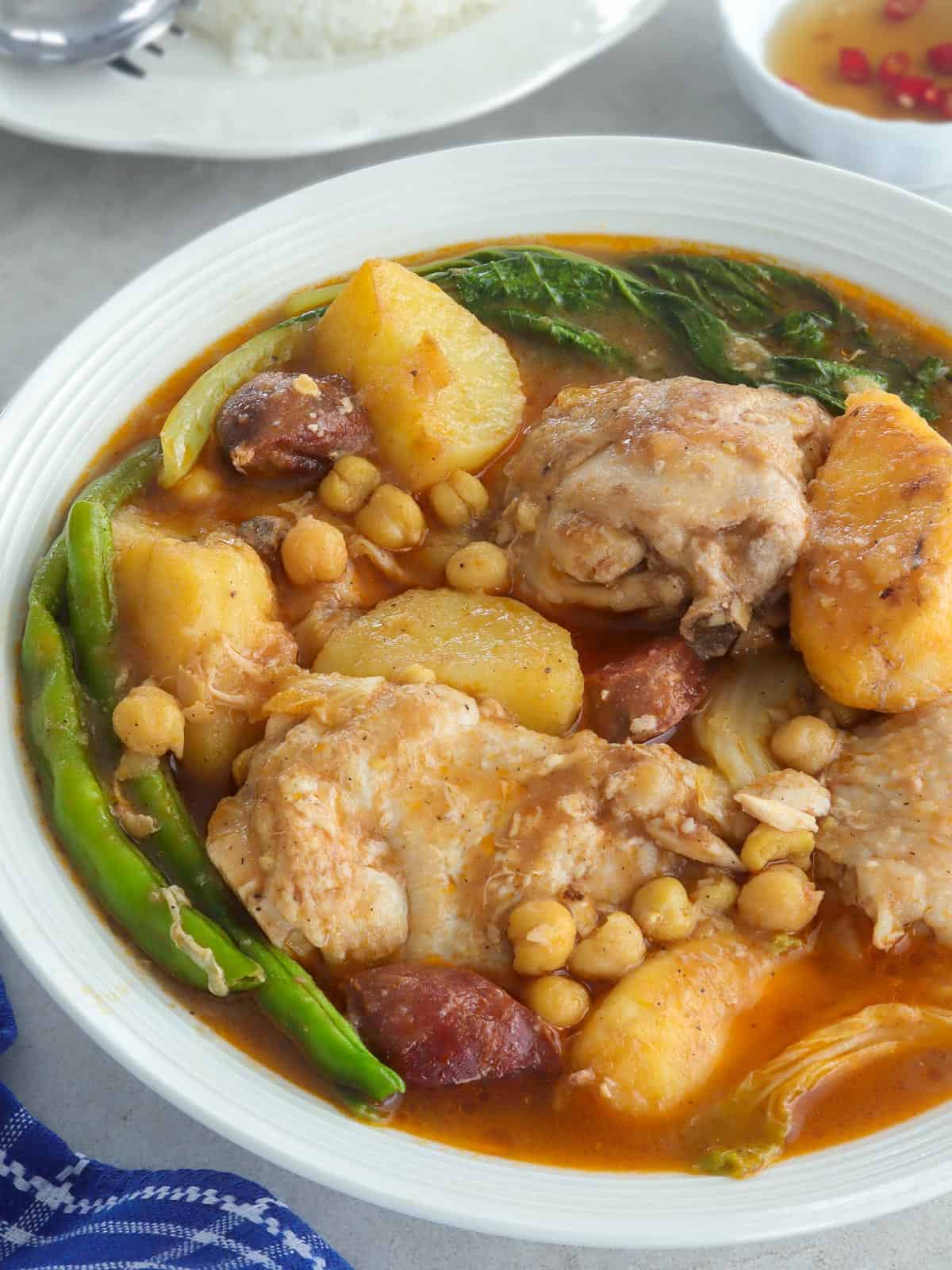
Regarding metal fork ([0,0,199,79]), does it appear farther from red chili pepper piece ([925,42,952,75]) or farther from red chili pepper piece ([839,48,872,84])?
red chili pepper piece ([925,42,952,75])

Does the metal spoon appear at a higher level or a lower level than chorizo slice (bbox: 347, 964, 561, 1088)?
higher

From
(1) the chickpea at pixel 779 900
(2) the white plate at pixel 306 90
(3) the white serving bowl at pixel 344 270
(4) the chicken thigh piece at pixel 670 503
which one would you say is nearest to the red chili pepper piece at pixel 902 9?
(2) the white plate at pixel 306 90

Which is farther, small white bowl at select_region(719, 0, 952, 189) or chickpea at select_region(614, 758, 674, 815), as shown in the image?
small white bowl at select_region(719, 0, 952, 189)

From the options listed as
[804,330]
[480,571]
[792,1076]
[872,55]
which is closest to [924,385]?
[804,330]

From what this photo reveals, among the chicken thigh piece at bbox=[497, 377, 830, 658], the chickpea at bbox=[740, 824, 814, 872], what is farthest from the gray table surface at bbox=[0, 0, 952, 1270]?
the chicken thigh piece at bbox=[497, 377, 830, 658]

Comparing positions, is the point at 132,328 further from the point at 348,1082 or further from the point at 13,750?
the point at 348,1082

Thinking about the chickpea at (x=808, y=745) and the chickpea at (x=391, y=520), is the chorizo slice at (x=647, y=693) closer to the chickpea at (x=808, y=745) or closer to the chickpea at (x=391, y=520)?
the chickpea at (x=808, y=745)
